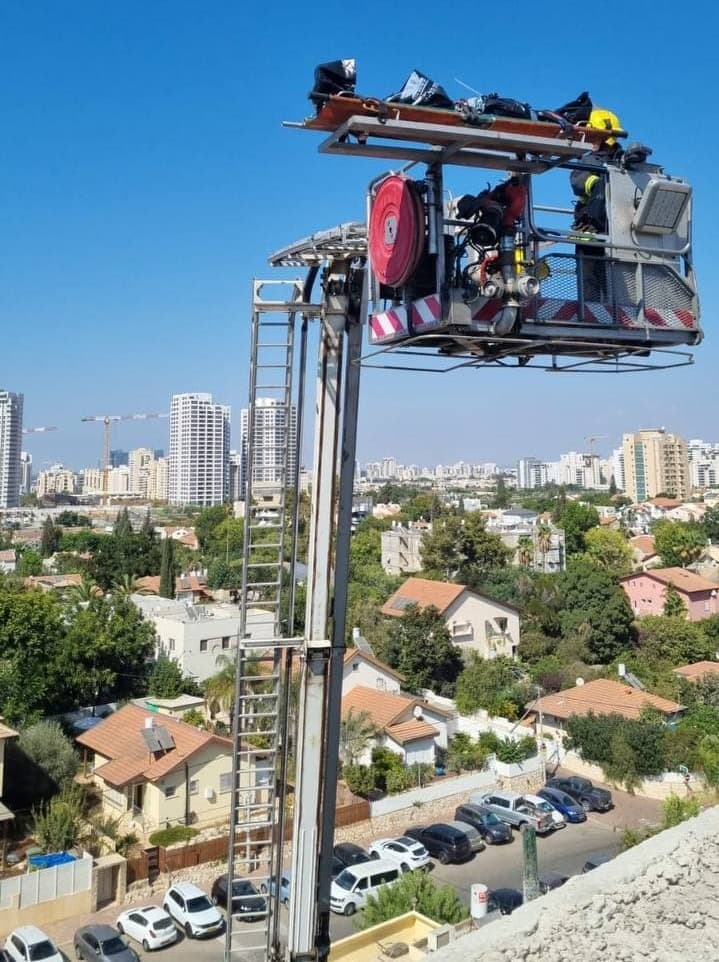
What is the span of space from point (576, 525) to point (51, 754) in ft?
157

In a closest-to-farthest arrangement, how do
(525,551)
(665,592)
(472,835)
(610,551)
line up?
(472,835) < (665,592) < (525,551) < (610,551)

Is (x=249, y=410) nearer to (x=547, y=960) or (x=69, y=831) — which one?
(x=547, y=960)

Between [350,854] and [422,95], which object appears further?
[350,854]

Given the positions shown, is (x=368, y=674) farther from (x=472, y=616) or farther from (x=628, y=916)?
(x=628, y=916)

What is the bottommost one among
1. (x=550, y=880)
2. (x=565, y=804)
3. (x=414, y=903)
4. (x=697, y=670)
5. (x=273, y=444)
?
(x=565, y=804)

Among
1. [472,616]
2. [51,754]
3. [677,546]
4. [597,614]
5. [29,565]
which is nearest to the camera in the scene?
[51,754]

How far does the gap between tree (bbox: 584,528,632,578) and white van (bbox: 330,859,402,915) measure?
33.2 metres

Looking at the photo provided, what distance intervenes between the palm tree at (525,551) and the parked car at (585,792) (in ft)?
91.2

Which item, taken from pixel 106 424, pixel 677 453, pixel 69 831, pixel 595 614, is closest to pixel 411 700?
pixel 69 831

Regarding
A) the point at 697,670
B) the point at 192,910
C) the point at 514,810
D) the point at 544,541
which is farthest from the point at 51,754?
the point at 544,541

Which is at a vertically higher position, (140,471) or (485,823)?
(140,471)

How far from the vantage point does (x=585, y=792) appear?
20297mm

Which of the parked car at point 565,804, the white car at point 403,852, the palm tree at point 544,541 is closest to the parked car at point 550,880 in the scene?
the white car at point 403,852

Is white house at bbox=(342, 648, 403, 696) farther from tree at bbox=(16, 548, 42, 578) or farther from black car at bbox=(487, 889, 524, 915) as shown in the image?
tree at bbox=(16, 548, 42, 578)
